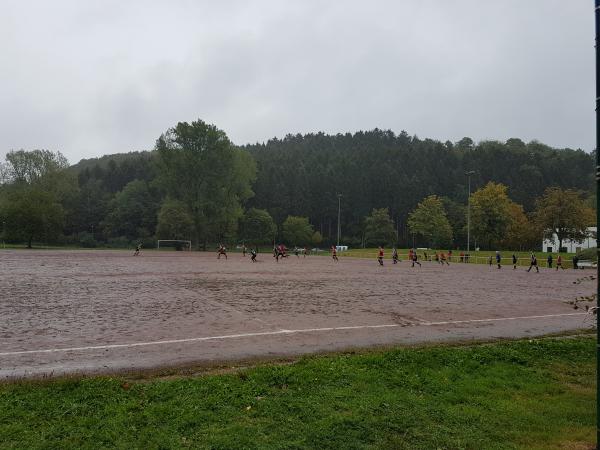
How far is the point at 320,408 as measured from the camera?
494 cm

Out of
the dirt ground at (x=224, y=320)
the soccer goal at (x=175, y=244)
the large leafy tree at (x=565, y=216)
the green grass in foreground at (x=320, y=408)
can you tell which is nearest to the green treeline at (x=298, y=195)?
the large leafy tree at (x=565, y=216)

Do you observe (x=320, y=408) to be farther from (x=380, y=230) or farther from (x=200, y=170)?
(x=380, y=230)

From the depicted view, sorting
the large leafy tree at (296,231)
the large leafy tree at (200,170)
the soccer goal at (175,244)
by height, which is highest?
the large leafy tree at (200,170)

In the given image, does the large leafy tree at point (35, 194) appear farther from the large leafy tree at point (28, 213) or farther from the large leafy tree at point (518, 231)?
the large leafy tree at point (518, 231)

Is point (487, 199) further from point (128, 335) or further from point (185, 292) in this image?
point (128, 335)

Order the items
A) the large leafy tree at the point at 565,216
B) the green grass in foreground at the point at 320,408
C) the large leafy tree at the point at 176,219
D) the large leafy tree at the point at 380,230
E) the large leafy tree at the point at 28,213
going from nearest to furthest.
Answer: the green grass in foreground at the point at 320,408 → the large leafy tree at the point at 565,216 → the large leafy tree at the point at 28,213 → the large leafy tree at the point at 176,219 → the large leafy tree at the point at 380,230

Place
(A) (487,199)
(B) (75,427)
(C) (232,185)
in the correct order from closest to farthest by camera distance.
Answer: (B) (75,427)
(A) (487,199)
(C) (232,185)

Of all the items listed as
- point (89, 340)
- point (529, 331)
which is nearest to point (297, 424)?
point (89, 340)

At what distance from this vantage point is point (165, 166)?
73.0m

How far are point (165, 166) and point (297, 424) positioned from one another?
238 ft

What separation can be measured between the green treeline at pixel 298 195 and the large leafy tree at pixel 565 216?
125 millimetres

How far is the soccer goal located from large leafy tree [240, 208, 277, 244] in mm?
16554

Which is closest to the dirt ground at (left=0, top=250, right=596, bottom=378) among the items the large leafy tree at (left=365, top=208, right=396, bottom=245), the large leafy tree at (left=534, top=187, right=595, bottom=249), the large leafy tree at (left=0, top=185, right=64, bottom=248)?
the large leafy tree at (left=534, top=187, right=595, bottom=249)

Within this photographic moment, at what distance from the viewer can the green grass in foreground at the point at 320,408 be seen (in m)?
4.25
